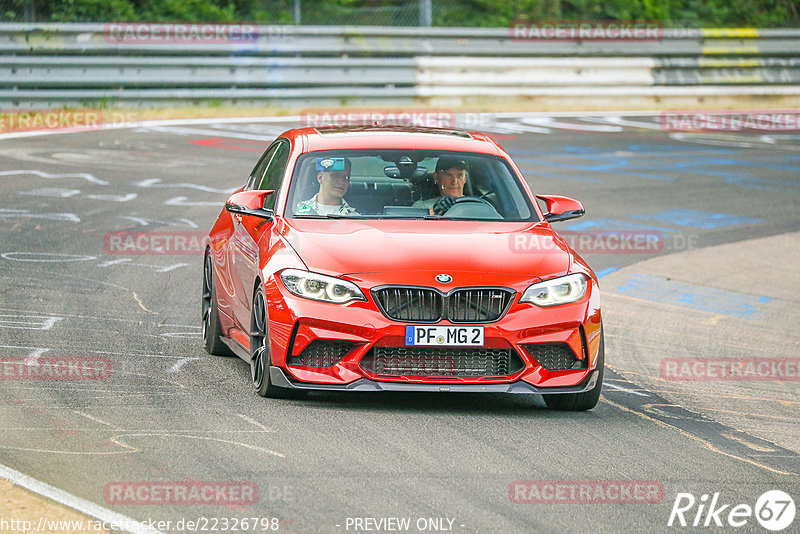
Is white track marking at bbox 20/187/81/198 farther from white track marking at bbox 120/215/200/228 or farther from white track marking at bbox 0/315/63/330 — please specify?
white track marking at bbox 0/315/63/330

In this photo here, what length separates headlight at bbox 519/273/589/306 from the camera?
25.0ft

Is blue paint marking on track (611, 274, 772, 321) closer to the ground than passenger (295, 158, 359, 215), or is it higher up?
closer to the ground

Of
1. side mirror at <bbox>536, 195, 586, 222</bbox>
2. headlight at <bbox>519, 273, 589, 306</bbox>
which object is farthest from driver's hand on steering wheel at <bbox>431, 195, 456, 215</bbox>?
headlight at <bbox>519, 273, 589, 306</bbox>

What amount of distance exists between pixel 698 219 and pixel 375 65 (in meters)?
11.7

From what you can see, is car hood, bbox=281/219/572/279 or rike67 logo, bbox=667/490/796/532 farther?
car hood, bbox=281/219/572/279

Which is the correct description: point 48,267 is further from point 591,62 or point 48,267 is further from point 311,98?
point 591,62

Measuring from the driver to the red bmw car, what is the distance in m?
0.01

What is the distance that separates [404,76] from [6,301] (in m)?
18.2

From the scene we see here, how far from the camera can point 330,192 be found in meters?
8.68

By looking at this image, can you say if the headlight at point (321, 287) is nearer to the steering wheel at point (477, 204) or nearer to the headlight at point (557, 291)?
the headlight at point (557, 291)

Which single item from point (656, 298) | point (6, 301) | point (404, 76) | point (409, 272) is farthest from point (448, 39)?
point (409, 272)

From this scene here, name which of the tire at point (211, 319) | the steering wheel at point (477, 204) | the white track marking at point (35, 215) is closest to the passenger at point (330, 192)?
the steering wheel at point (477, 204)

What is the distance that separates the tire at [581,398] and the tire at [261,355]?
4.77 feet

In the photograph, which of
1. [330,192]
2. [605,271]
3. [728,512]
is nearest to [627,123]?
[605,271]
